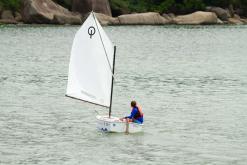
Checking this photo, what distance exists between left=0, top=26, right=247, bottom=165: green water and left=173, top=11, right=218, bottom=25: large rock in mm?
43862

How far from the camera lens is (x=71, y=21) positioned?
445 ft

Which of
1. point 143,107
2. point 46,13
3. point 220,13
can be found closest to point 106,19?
point 46,13

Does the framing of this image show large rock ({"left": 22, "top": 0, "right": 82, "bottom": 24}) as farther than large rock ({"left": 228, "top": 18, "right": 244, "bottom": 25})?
No

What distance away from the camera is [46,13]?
132 m

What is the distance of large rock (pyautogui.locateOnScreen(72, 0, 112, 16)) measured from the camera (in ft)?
454

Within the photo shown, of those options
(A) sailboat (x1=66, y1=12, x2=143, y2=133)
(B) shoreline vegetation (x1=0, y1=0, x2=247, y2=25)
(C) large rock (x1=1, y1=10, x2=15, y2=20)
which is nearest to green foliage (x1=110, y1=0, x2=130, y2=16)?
(B) shoreline vegetation (x1=0, y1=0, x2=247, y2=25)

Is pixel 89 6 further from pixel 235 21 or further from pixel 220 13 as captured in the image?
pixel 235 21

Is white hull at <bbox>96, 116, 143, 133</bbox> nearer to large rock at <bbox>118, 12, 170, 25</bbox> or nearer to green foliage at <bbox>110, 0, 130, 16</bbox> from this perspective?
large rock at <bbox>118, 12, 170, 25</bbox>

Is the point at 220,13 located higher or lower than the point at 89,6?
higher

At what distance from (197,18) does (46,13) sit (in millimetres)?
26552

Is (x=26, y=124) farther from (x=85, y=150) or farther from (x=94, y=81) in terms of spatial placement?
(x=85, y=150)

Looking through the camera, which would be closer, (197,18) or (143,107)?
(143,107)

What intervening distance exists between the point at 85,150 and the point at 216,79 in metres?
30.4

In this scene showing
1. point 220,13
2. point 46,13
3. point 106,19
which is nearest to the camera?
point 46,13
